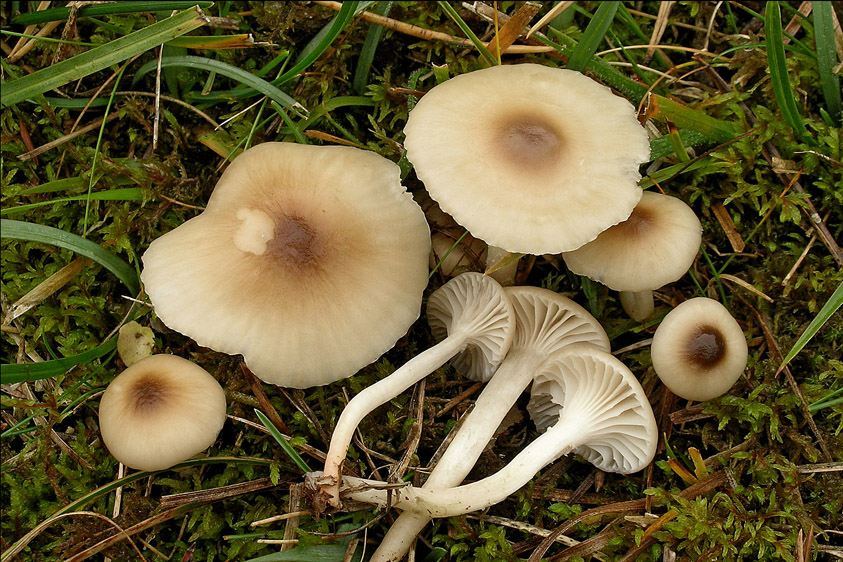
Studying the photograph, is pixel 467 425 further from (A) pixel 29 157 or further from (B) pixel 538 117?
(A) pixel 29 157

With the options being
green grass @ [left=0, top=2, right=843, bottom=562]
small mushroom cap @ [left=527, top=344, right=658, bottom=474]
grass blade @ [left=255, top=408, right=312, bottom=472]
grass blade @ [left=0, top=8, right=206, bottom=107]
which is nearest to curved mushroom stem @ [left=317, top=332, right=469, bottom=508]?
grass blade @ [left=255, top=408, right=312, bottom=472]

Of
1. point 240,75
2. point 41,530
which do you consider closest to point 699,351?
point 240,75

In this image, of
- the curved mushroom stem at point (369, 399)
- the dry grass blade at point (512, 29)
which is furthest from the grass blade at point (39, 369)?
the dry grass blade at point (512, 29)

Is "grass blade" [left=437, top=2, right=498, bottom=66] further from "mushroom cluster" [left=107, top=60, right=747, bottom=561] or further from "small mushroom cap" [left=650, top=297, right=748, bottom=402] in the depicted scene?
"small mushroom cap" [left=650, top=297, right=748, bottom=402]

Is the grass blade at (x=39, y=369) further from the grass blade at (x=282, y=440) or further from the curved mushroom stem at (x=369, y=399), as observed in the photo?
the curved mushroom stem at (x=369, y=399)

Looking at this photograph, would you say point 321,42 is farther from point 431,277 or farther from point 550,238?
point 550,238
